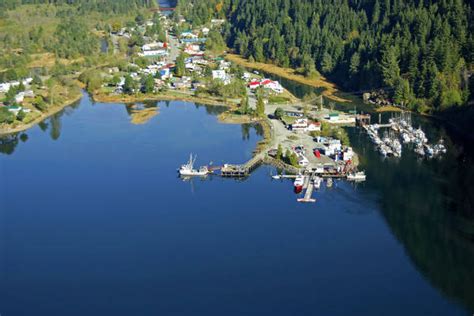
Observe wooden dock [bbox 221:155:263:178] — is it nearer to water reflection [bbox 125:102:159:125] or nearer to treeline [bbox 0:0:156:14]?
water reflection [bbox 125:102:159:125]

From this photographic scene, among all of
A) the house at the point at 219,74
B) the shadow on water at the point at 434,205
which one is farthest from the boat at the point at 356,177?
the house at the point at 219,74

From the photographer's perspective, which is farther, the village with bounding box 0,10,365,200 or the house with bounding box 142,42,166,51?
the house with bounding box 142,42,166,51

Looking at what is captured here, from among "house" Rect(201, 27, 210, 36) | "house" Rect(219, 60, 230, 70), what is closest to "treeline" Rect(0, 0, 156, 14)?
"house" Rect(201, 27, 210, 36)

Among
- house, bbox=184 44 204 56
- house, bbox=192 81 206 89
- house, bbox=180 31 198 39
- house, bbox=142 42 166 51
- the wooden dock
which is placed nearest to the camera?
the wooden dock

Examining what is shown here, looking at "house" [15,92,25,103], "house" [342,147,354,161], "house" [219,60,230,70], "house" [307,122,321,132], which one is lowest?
"house" [342,147,354,161]

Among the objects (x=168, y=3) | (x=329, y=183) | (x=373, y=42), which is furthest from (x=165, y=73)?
(x=168, y=3)

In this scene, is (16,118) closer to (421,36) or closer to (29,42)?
(29,42)
